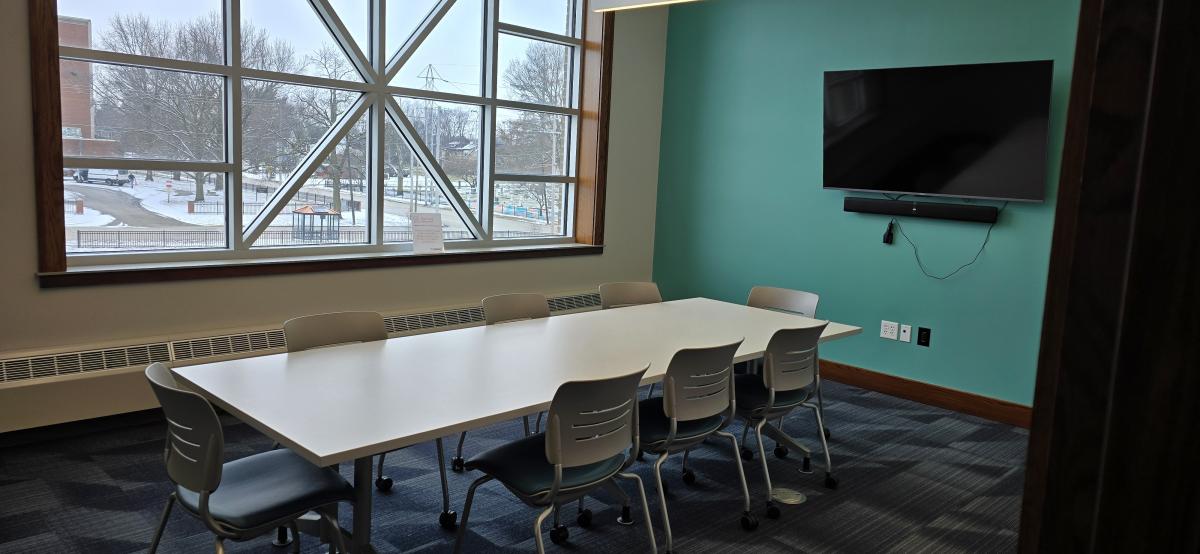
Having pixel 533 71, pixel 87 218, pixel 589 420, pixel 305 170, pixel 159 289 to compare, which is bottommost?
pixel 589 420

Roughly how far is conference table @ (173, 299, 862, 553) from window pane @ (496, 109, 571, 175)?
7.79 ft

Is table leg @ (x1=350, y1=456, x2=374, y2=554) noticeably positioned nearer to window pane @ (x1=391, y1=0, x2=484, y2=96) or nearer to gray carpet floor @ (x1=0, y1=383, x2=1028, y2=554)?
gray carpet floor @ (x1=0, y1=383, x2=1028, y2=554)

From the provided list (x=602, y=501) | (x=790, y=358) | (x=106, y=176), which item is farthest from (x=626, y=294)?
(x=106, y=176)

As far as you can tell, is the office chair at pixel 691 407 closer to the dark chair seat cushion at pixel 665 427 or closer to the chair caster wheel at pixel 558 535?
the dark chair seat cushion at pixel 665 427

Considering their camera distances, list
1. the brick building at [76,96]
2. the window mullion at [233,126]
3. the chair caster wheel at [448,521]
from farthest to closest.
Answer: the window mullion at [233,126], the brick building at [76,96], the chair caster wheel at [448,521]

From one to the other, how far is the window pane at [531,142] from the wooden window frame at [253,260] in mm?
155

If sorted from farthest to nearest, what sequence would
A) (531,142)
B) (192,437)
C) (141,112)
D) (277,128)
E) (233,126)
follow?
1. (531,142)
2. (277,128)
3. (233,126)
4. (141,112)
5. (192,437)

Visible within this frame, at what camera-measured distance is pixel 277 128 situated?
4980 mm

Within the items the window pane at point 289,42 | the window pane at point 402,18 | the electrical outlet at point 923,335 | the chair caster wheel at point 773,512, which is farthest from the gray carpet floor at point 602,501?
the window pane at point 402,18

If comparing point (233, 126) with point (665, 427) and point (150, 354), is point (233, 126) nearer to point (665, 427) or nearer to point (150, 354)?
point (150, 354)

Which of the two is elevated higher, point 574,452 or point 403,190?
point 403,190

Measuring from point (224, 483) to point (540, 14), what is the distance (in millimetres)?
4485

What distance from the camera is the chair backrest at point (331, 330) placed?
3.38 m

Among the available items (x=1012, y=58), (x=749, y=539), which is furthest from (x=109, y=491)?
(x=1012, y=58)
